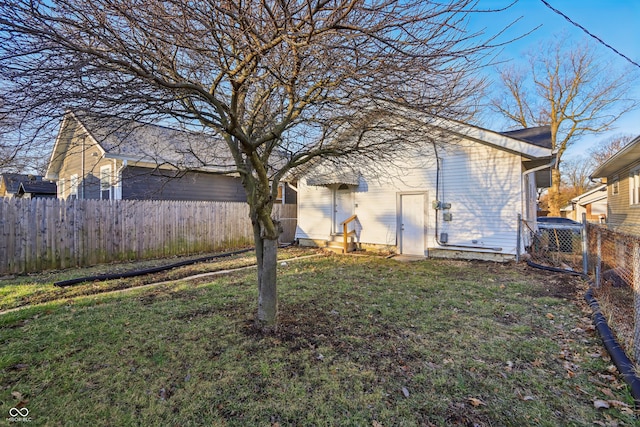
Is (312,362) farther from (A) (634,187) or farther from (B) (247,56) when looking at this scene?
(A) (634,187)

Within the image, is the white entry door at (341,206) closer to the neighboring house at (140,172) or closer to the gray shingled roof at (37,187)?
the neighboring house at (140,172)

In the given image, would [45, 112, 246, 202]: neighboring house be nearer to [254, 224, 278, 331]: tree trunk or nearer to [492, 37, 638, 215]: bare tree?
[254, 224, 278, 331]: tree trunk

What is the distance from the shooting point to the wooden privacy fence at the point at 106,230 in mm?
7211

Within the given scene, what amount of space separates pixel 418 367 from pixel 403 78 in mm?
3049

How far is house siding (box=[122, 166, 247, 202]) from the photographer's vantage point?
37.2ft

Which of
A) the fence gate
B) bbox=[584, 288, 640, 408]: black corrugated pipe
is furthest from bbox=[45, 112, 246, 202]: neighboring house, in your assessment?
the fence gate

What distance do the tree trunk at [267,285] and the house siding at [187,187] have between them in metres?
8.36

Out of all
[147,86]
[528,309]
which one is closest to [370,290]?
[528,309]

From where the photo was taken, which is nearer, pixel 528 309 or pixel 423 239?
pixel 528 309

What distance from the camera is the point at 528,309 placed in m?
4.86

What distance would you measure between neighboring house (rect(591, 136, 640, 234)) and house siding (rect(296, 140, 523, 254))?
3654 millimetres

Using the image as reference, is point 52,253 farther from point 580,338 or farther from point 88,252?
point 580,338

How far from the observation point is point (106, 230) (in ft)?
28.6

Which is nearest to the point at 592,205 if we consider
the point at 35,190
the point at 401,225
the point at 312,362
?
the point at 401,225
